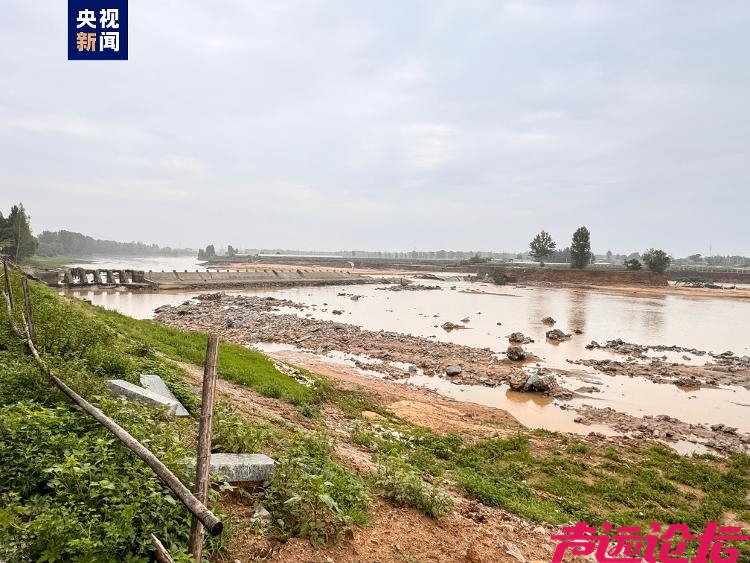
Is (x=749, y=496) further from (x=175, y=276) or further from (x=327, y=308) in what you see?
(x=175, y=276)

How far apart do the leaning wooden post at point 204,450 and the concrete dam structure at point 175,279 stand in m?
45.3

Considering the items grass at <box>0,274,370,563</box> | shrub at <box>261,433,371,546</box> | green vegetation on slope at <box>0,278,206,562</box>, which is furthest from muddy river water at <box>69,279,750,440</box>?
green vegetation on slope at <box>0,278,206,562</box>

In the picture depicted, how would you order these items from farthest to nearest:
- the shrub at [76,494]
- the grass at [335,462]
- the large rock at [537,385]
Result: the large rock at [537,385] < the grass at [335,462] < the shrub at [76,494]

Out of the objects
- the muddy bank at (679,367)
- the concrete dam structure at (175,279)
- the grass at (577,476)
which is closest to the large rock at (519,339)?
the muddy bank at (679,367)

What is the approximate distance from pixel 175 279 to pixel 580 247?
7486 centimetres

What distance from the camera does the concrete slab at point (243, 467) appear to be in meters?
4.79

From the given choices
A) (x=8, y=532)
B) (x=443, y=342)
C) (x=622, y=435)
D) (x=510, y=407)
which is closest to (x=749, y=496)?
(x=622, y=435)

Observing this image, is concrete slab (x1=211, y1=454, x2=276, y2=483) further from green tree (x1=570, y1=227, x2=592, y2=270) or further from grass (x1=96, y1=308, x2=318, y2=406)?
green tree (x1=570, y1=227, x2=592, y2=270)

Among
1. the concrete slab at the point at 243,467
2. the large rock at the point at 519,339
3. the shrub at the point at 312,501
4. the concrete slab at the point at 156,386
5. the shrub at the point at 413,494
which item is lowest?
the large rock at the point at 519,339

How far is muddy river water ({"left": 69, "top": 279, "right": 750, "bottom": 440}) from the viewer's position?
14477mm

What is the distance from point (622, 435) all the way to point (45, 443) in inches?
499

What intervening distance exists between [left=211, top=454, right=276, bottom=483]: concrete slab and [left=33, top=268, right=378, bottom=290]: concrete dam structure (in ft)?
147

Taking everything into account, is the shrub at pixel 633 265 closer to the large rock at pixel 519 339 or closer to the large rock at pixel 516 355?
the large rock at pixel 519 339

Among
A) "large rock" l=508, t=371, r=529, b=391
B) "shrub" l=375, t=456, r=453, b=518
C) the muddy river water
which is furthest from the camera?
"large rock" l=508, t=371, r=529, b=391
